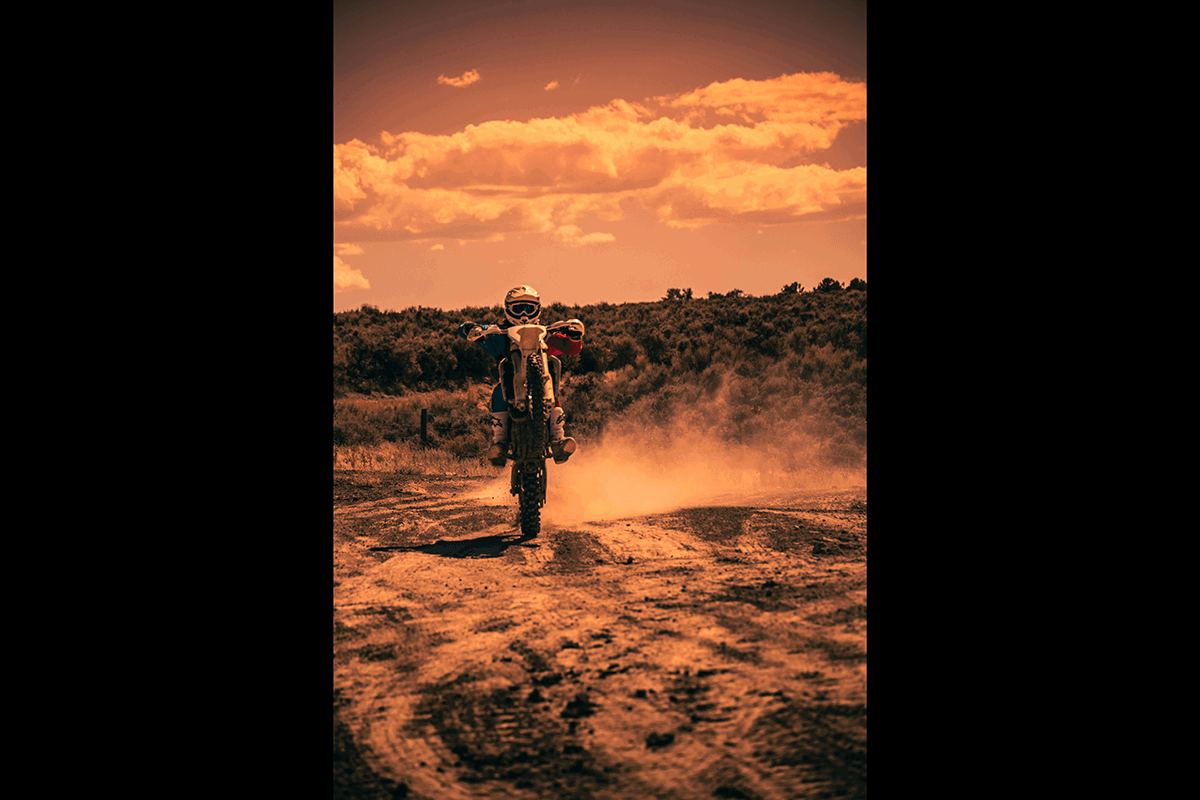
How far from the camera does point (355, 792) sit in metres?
5.24

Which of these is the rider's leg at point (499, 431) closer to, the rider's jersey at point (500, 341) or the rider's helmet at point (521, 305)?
the rider's jersey at point (500, 341)

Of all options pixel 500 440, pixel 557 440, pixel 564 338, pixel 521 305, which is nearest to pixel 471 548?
pixel 500 440

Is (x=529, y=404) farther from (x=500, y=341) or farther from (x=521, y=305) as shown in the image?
(x=521, y=305)

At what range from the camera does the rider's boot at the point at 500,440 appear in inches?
374

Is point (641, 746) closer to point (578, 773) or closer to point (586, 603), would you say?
point (578, 773)

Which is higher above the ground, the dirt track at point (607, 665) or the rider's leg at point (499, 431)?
the rider's leg at point (499, 431)

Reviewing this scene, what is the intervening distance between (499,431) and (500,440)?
11 cm

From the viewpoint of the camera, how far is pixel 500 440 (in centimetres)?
956

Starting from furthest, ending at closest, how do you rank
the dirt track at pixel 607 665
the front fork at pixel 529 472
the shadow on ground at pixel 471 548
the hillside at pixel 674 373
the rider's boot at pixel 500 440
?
the hillside at pixel 674 373 → the rider's boot at pixel 500 440 → the front fork at pixel 529 472 → the shadow on ground at pixel 471 548 → the dirt track at pixel 607 665

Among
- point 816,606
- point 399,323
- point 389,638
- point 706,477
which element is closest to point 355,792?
point 389,638

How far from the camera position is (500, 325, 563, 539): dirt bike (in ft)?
30.5

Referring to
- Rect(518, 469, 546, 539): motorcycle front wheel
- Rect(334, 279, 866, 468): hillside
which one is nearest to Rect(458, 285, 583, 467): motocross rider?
Rect(518, 469, 546, 539): motorcycle front wheel

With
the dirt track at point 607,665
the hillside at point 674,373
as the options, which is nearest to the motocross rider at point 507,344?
the dirt track at point 607,665

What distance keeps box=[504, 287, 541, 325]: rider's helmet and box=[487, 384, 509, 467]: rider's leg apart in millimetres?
814
